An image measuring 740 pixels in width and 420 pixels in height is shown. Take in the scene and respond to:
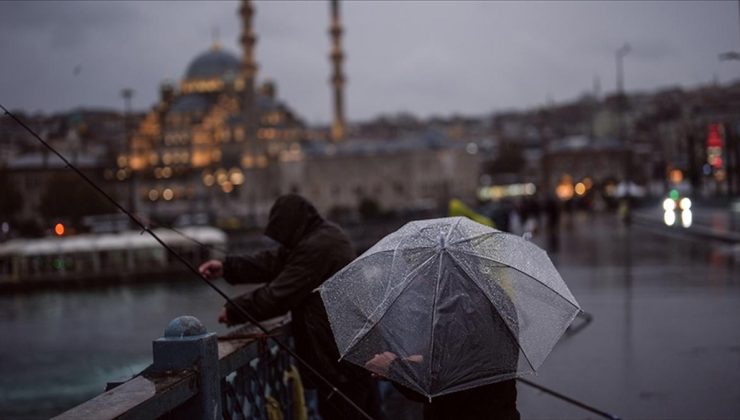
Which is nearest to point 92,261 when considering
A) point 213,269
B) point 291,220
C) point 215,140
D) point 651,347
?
point 651,347

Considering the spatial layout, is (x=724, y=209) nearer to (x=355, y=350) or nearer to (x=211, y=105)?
(x=355, y=350)

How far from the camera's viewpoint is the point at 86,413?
310 centimetres

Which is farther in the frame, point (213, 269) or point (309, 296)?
point (213, 269)

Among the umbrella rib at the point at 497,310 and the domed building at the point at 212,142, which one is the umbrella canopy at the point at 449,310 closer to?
the umbrella rib at the point at 497,310

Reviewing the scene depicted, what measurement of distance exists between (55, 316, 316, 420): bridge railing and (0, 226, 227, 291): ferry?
110ft

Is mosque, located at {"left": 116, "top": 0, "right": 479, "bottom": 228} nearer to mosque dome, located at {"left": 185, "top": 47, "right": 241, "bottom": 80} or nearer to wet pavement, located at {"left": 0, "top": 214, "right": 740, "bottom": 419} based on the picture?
mosque dome, located at {"left": 185, "top": 47, "right": 241, "bottom": 80}

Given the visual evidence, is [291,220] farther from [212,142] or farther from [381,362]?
[212,142]

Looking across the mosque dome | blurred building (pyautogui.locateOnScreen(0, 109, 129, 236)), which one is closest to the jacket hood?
blurred building (pyautogui.locateOnScreen(0, 109, 129, 236))

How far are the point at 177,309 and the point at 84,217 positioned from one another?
39.0 m

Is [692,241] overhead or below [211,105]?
below

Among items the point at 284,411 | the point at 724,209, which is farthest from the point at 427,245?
the point at 724,209

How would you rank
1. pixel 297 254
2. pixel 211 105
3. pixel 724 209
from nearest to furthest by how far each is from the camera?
pixel 297 254, pixel 724 209, pixel 211 105

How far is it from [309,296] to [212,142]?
125 metres

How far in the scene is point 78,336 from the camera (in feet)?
80.6
